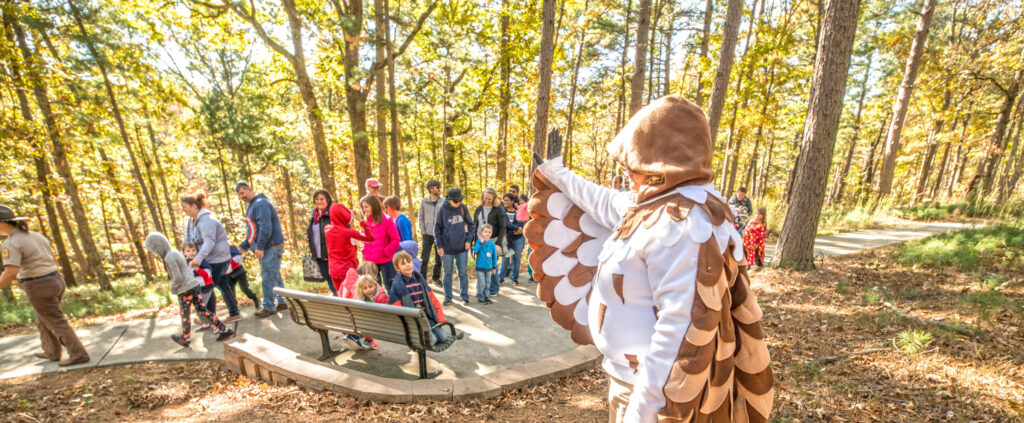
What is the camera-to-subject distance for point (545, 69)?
7754 mm

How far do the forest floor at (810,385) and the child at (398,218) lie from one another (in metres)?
2.42

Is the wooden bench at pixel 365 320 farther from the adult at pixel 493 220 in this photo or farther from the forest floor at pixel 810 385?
the adult at pixel 493 220

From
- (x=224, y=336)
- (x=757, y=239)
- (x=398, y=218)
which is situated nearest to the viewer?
(x=224, y=336)

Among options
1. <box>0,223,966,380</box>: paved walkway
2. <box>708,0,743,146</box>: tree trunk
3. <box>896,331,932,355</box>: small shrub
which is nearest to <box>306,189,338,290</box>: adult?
<box>0,223,966,380</box>: paved walkway

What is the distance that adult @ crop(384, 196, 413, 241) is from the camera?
5672mm

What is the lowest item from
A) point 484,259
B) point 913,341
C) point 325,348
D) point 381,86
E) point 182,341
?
point 182,341

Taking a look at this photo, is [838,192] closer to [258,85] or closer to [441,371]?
[441,371]

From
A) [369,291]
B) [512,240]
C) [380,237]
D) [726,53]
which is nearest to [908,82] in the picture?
[726,53]

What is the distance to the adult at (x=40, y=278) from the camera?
12.8ft

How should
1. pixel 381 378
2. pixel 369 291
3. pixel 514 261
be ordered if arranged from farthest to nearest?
pixel 514 261 < pixel 369 291 < pixel 381 378

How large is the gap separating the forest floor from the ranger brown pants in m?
0.35

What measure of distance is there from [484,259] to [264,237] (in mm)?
2933

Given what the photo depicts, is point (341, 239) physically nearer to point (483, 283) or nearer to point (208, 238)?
point (208, 238)

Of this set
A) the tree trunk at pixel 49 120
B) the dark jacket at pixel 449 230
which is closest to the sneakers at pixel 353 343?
the dark jacket at pixel 449 230
